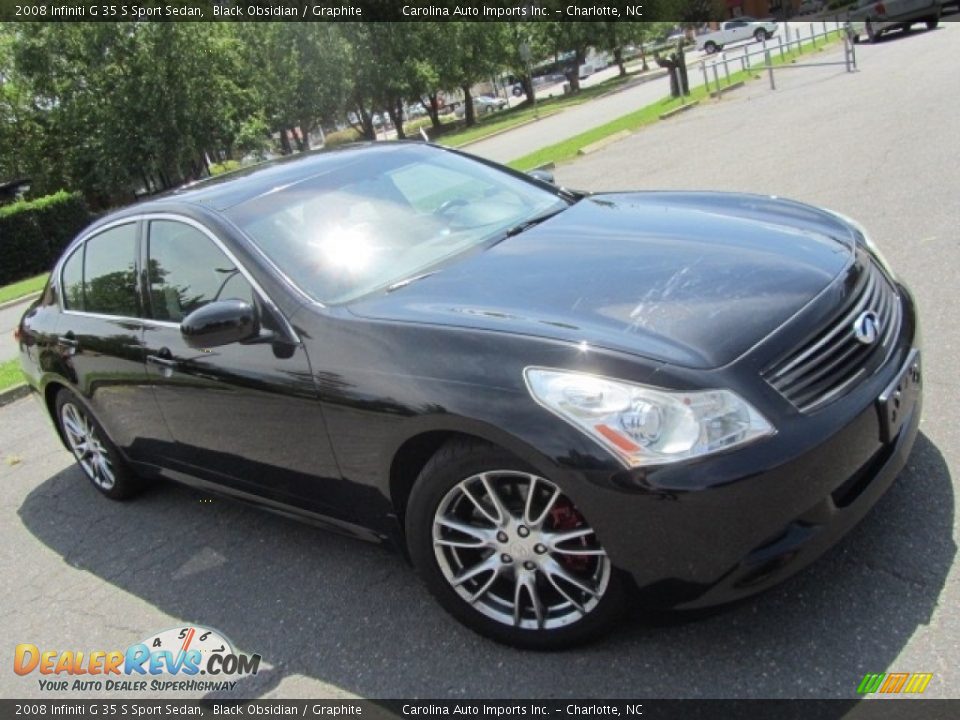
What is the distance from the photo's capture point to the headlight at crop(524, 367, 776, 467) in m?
2.45

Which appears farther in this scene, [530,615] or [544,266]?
[544,266]

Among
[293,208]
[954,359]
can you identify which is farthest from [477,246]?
[954,359]

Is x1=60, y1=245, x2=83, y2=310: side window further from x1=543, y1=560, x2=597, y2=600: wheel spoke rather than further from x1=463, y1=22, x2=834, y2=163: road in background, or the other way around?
x1=463, y1=22, x2=834, y2=163: road in background

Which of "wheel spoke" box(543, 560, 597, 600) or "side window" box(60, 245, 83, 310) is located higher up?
"side window" box(60, 245, 83, 310)

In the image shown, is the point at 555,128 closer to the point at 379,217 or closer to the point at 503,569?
the point at 379,217

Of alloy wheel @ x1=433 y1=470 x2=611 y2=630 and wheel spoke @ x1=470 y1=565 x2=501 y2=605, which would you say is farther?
wheel spoke @ x1=470 y1=565 x2=501 y2=605

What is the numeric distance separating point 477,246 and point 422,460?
3.64 ft

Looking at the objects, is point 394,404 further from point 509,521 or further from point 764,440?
point 764,440

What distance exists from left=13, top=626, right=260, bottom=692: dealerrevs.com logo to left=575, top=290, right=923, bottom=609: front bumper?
5.33ft

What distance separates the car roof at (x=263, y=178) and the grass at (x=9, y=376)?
15.4ft

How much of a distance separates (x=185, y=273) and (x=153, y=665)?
5.54 ft

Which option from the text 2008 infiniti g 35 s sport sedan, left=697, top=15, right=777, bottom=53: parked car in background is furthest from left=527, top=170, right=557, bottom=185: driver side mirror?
left=697, top=15, right=777, bottom=53: parked car in background

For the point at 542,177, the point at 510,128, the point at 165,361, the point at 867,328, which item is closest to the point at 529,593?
the point at 867,328

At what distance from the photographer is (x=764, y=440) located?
2439mm
